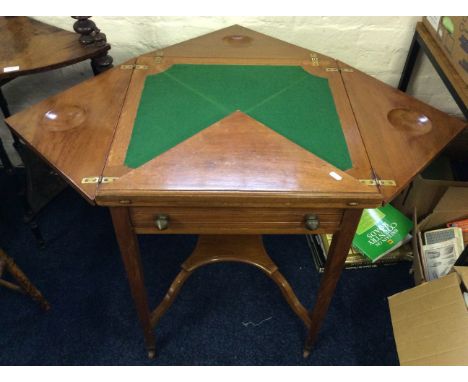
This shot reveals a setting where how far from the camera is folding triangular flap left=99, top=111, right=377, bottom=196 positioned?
858 millimetres

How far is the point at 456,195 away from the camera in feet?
4.99

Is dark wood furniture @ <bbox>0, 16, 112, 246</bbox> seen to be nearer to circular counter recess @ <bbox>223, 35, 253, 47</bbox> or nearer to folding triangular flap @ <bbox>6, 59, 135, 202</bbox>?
folding triangular flap @ <bbox>6, 59, 135, 202</bbox>

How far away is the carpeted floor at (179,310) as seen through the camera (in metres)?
1.46

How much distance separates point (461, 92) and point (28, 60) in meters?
1.33

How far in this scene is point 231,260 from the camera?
136 cm

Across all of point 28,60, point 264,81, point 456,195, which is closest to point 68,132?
point 28,60

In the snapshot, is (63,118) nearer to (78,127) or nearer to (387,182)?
(78,127)

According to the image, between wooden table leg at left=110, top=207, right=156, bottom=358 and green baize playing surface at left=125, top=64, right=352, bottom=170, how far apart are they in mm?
128

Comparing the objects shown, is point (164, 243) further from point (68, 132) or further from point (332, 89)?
point (332, 89)

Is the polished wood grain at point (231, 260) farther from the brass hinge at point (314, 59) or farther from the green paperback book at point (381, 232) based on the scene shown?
the brass hinge at point (314, 59)

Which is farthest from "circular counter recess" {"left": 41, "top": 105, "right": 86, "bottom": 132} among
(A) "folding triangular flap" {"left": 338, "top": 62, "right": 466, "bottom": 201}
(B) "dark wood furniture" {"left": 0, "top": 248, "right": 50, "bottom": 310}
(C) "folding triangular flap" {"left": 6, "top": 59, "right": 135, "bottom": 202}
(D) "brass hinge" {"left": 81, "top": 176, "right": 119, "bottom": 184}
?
(A) "folding triangular flap" {"left": 338, "top": 62, "right": 466, "bottom": 201}

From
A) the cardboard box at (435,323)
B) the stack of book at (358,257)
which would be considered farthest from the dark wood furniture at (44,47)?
the cardboard box at (435,323)

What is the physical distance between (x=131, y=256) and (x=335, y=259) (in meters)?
0.53

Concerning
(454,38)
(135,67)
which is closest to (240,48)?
(135,67)
